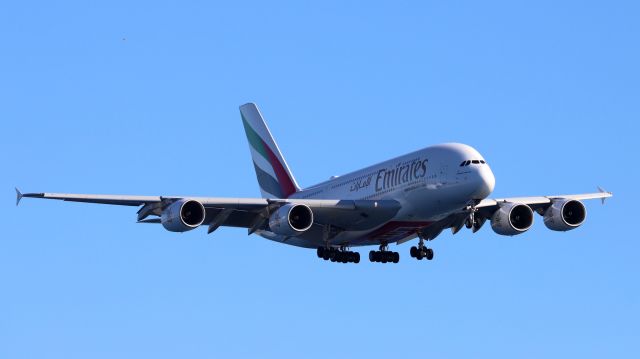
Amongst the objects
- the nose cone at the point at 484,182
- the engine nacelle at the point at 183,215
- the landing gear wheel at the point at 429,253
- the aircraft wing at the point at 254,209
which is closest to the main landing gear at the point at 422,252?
the landing gear wheel at the point at 429,253

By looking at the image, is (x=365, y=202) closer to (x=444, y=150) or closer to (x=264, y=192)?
(x=444, y=150)

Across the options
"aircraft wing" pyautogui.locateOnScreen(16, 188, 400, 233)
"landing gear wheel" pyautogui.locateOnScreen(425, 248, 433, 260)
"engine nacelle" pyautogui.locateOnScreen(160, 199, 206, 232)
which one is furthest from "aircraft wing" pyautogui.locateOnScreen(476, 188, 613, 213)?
"engine nacelle" pyautogui.locateOnScreen(160, 199, 206, 232)

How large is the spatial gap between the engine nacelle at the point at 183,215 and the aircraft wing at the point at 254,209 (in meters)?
0.43

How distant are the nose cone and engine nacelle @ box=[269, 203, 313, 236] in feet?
26.3

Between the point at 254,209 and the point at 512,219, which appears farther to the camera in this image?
the point at 512,219

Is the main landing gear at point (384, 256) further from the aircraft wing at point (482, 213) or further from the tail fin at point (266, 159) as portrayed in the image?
the tail fin at point (266, 159)

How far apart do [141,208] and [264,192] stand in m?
17.6

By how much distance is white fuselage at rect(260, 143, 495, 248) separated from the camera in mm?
60781

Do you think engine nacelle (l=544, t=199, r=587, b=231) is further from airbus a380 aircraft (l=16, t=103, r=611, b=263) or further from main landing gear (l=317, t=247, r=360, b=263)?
main landing gear (l=317, t=247, r=360, b=263)

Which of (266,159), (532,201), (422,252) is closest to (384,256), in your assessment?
(422,252)

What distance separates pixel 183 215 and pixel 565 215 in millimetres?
19104

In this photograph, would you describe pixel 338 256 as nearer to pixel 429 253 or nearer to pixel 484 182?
pixel 429 253

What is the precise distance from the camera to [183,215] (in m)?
62.1

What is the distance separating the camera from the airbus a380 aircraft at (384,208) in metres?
61.4
